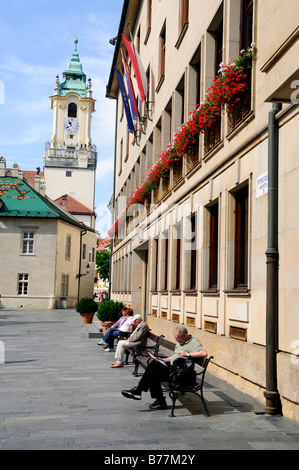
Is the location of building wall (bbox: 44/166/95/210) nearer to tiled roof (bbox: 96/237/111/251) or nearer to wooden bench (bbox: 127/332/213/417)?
tiled roof (bbox: 96/237/111/251)

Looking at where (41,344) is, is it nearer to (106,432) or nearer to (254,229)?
(254,229)

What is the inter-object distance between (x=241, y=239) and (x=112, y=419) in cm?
465

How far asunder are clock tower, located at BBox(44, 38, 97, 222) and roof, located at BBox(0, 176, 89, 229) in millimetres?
30153

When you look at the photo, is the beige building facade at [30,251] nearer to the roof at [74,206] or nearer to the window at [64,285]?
the window at [64,285]

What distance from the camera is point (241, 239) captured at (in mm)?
10539

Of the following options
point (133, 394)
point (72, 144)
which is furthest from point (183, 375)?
point (72, 144)

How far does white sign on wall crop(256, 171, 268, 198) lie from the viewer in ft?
27.9

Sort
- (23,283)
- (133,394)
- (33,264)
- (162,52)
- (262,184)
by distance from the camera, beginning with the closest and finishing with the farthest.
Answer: (133,394) → (262,184) → (162,52) → (23,283) → (33,264)

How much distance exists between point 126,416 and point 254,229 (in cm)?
363

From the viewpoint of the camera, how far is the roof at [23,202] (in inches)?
2046

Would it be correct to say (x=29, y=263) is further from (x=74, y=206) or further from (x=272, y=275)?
(x=272, y=275)

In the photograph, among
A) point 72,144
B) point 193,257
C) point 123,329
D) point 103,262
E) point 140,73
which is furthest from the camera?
point 103,262

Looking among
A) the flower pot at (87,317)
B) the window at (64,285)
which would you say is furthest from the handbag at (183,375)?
the window at (64,285)

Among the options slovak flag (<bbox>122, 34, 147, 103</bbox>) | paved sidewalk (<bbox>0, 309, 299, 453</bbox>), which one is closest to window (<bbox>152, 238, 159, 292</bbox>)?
slovak flag (<bbox>122, 34, 147, 103</bbox>)
